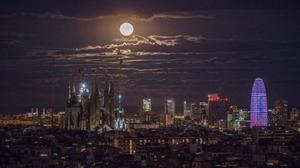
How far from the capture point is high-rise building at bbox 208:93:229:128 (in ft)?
385

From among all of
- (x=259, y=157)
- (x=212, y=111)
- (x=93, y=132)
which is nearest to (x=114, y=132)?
(x=93, y=132)

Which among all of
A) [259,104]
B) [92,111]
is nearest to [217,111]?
[259,104]

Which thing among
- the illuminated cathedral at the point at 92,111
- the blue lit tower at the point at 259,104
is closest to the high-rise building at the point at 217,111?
the blue lit tower at the point at 259,104

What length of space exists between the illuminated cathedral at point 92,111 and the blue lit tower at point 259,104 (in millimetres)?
33884

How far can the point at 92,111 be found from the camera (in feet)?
256

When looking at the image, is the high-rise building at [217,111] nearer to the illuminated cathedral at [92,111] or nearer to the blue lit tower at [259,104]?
the blue lit tower at [259,104]

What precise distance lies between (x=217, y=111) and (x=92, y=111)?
152 feet

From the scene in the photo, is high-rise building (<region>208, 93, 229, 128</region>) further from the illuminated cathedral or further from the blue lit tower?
the illuminated cathedral

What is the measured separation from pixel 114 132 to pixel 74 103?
760cm

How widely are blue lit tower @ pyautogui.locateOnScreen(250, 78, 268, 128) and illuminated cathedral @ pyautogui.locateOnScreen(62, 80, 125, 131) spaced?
33884 mm

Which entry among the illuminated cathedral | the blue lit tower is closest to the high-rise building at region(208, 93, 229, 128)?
the blue lit tower

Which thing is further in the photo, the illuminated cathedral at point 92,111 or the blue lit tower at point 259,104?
the blue lit tower at point 259,104

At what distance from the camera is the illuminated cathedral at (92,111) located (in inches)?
3083

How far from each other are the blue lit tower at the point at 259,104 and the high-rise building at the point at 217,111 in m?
4.69
